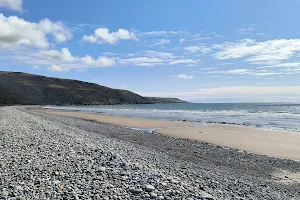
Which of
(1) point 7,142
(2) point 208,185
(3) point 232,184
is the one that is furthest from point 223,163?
(1) point 7,142

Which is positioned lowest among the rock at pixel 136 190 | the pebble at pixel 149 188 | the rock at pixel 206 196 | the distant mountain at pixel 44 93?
the rock at pixel 206 196

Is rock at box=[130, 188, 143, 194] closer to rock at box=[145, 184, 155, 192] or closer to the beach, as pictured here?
the beach

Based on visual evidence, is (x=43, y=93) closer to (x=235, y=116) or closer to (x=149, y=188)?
(x=235, y=116)

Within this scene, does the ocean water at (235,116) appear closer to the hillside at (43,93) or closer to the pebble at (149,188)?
the pebble at (149,188)

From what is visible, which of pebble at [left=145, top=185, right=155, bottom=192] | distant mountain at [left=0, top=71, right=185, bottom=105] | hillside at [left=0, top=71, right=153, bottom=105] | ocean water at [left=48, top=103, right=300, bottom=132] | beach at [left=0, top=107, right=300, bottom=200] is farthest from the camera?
hillside at [left=0, top=71, right=153, bottom=105]

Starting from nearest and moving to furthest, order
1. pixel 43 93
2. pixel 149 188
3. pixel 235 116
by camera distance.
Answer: pixel 149 188, pixel 235 116, pixel 43 93

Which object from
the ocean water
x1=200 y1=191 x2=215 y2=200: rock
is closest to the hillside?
the ocean water

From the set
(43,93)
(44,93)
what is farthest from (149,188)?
(44,93)

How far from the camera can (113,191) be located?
6.69m

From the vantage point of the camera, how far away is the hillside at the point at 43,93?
138988 mm

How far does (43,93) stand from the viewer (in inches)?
6575

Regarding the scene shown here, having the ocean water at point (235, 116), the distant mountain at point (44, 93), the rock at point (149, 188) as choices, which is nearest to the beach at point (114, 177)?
the rock at point (149, 188)

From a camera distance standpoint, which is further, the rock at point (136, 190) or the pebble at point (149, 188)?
the pebble at point (149, 188)

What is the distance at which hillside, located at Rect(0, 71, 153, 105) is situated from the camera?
139m
